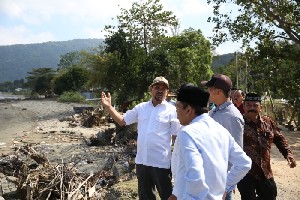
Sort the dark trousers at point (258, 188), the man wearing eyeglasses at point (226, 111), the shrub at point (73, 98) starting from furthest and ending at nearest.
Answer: the shrub at point (73, 98) < the dark trousers at point (258, 188) < the man wearing eyeglasses at point (226, 111)

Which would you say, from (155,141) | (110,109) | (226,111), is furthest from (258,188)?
(110,109)

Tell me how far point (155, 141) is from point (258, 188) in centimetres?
129

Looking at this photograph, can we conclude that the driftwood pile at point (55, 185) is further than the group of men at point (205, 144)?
Yes

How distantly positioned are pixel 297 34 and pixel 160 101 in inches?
Result: 411

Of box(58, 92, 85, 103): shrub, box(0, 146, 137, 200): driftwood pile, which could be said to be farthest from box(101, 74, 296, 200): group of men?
box(58, 92, 85, 103): shrub

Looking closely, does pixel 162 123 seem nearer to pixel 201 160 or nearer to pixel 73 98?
pixel 201 160

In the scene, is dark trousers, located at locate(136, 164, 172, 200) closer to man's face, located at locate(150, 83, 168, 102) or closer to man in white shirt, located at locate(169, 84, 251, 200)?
man's face, located at locate(150, 83, 168, 102)

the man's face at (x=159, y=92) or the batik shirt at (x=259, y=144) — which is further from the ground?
the man's face at (x=159, y=92)

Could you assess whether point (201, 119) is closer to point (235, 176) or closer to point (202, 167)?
point (202, 167)

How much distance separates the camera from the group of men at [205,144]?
2.15 meters

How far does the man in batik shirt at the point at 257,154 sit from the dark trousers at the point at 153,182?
2.77 feet

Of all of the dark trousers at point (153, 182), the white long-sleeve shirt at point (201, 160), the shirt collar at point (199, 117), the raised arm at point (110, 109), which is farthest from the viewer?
the raised arm at point (110, 109)

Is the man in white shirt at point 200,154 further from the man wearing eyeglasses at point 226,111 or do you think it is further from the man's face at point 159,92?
the man's face at point 159,92

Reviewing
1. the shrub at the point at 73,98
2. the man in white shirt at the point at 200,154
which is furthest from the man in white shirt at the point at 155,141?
the shrub at the point at 73,98
